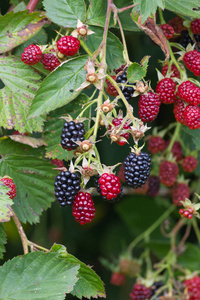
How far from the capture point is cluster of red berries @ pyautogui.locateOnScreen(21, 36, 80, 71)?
1.39 metres

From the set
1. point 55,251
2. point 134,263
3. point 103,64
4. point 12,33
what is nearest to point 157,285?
point 134,263

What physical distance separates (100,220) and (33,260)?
201 centimetres

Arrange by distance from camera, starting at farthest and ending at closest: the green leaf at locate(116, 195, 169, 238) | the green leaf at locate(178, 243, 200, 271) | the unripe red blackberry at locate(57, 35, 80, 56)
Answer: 1. the green leaf at locate(116, 195, 169, 238)
2. the green leaf at locate(178, 243, 200, 271)
3. the unripe red blackberry at locate(57, 35, 80, 56)

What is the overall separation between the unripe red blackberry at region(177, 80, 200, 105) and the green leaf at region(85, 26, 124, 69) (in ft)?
0.83

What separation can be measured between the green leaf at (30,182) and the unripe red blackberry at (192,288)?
0.92m

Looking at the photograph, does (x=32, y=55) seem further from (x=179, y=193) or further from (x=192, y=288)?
(x=192, y=288)

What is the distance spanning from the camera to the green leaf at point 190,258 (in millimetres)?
2541

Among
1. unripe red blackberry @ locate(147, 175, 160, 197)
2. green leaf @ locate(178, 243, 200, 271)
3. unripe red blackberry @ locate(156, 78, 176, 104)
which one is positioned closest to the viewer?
unripe red blackberry @ locate(156, 78, 176, 104)

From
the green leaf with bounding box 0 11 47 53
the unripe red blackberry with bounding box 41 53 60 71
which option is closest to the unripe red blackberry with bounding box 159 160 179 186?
the unripe red blackberry with bounding box 41 53 60 71

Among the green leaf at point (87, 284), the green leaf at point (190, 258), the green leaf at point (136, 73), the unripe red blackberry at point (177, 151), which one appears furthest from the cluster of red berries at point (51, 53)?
the green leaf at point (190, 258)

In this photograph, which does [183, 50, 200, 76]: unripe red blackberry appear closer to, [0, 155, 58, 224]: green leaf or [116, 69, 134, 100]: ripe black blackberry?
[116, 69, 134, 100]: ripe black blackberry

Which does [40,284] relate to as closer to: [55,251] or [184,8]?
[55,251]

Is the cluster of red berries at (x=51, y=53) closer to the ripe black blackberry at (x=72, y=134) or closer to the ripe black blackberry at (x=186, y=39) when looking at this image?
the ripe black blackberry at (x=72, y=134)

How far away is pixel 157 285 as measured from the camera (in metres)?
2.18
